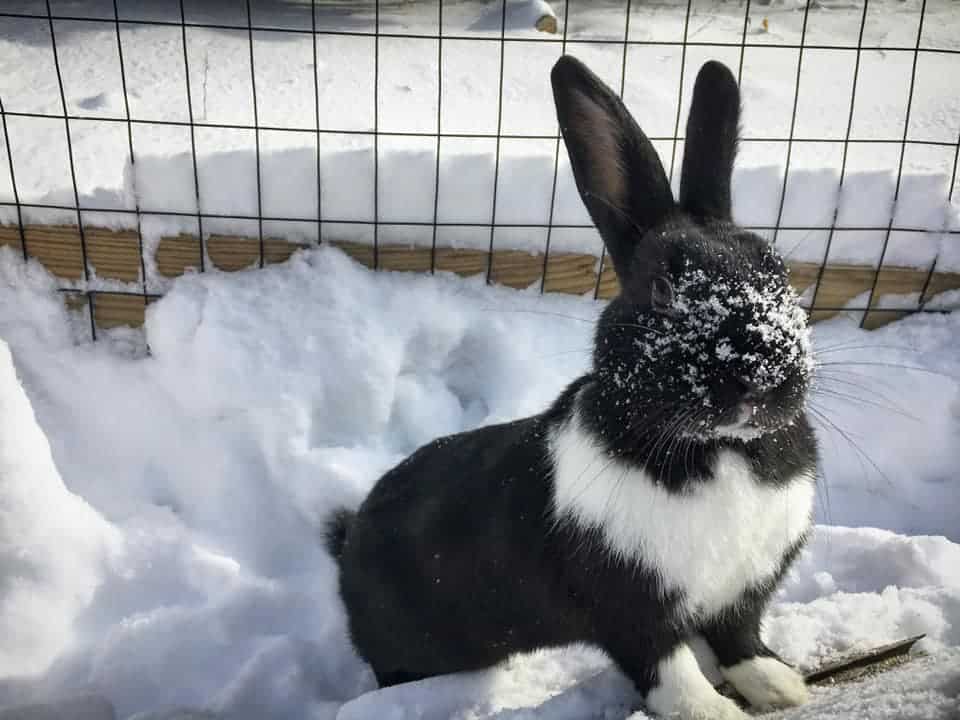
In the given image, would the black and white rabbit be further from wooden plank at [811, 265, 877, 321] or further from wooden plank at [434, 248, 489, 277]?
wooden plank at [811, 265, 877, 321]

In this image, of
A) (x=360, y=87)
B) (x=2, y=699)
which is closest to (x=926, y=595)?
(x=2, y=699)

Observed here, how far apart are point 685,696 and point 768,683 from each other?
0.66ft

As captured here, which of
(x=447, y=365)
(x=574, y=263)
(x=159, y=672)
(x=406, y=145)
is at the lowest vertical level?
(x=159, y=672)

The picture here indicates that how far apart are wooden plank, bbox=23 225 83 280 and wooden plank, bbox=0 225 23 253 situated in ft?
0.09

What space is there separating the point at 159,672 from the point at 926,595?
174 centimetres

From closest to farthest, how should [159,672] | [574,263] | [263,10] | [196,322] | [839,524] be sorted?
[159,672] → [839,524] → [196,322] → [574,263] → [263,10]

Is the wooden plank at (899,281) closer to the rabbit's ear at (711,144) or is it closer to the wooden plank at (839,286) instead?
the wooden plank at (839,286)

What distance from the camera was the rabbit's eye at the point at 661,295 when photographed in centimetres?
151

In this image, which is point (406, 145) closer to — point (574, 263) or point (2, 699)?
point (574, 263)

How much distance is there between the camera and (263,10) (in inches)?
191

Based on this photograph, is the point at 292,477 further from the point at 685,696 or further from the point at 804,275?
Answer: the point at 804,275

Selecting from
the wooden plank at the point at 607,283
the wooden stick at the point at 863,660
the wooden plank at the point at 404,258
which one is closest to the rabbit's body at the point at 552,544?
the wooden stick at the point at 863,660

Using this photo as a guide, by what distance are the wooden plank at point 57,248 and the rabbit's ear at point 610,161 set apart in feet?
6.21

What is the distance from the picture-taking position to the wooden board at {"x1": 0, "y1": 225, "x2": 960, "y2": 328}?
2.96 m
